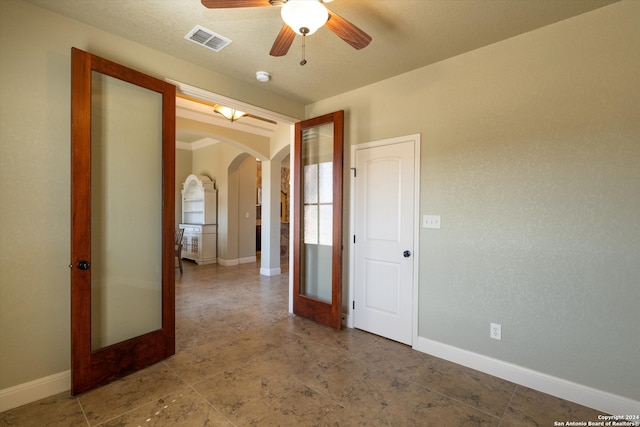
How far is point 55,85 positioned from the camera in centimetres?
218

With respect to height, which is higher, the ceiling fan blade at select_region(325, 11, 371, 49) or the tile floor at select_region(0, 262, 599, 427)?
the ceiling fan blade at select_region(325, 11, 371, 49)

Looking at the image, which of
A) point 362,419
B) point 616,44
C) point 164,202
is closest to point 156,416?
point 362,419

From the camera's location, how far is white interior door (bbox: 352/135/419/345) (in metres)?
2.99

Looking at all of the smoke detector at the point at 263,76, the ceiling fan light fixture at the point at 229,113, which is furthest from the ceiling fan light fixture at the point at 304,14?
the ceiling fan light fixture at the point at 229,113

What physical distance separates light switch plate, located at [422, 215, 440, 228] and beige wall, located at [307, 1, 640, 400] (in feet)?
0.17

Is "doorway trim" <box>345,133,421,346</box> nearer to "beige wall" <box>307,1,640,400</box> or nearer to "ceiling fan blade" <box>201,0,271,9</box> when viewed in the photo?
"beige wall" <box>307,1,640,400</box>

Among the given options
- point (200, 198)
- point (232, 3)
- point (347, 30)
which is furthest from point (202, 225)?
point (347, 30)

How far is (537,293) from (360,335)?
1.75m

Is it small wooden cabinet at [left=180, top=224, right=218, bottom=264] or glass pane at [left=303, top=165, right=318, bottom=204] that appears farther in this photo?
small wooden cabinet at [left=180, top=224, right=218, bottom=264]

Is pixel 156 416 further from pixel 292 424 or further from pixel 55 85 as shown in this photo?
pixel 55 85

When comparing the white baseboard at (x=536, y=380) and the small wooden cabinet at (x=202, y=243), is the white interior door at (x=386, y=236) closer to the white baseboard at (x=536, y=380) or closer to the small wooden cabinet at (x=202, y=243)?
the white baseboard at (x=536, y=380)

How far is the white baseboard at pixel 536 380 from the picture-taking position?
6.51 feet

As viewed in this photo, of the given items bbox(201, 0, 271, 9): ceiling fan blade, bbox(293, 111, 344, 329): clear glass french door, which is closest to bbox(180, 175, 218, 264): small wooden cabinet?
bbox(293, 111, 344, 329): clear glass french door

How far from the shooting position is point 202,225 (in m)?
7.17
